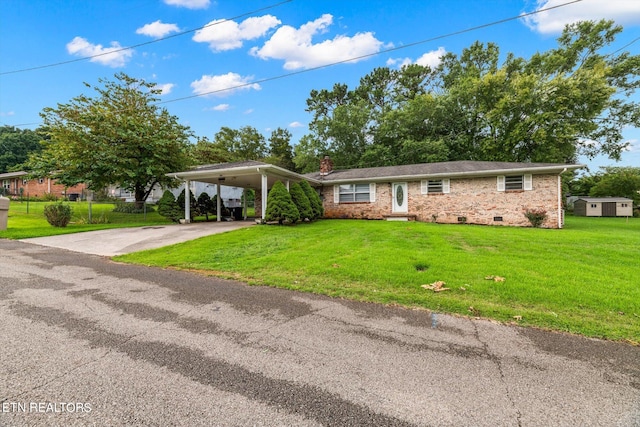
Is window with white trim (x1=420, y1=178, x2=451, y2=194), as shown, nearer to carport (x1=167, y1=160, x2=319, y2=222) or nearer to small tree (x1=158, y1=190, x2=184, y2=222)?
carport (x1=167, y1=160, x2=319, y2=222)

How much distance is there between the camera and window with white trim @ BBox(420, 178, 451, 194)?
1448 centimetres

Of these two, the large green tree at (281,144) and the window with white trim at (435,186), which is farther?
the large green tree at (281,144)

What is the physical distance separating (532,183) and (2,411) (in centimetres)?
1604

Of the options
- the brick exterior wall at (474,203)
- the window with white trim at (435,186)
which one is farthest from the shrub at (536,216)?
the window with white trim at (435,186)

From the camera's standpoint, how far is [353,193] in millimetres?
16672

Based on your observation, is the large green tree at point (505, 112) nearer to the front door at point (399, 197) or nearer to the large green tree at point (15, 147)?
the front door at point (399, 197)

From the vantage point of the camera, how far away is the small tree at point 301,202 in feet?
43.1

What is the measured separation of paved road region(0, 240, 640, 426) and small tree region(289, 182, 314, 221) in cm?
926

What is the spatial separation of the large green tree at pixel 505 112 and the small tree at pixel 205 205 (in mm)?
13059

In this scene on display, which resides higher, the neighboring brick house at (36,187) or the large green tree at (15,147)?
the large green tree at (15,147)

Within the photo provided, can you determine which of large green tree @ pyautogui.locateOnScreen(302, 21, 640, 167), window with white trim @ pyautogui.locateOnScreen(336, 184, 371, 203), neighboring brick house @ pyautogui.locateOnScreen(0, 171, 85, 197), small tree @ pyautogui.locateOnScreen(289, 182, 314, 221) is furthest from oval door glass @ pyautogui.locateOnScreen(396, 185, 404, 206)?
neighboring brick house @ pyautogui.locateOnScreen(0, 171, 85, 197)

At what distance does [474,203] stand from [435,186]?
1981mm

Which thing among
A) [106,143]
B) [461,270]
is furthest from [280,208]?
[106,143]

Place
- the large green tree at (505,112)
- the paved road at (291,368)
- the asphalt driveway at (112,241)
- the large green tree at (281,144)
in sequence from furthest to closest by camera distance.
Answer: the large green tree at (281,144), the large green tree at (505,112), the asphalt driveway at (112,241), the paved road at (291,368)
